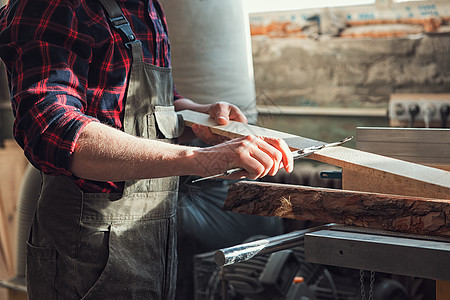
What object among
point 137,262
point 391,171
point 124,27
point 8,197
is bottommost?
point 8,197

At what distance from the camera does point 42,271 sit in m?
1.36

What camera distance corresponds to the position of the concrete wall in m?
2.59

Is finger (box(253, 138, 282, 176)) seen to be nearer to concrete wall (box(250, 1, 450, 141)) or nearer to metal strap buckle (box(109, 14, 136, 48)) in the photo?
metal strap buckle (box(109, 14, 136, 48))

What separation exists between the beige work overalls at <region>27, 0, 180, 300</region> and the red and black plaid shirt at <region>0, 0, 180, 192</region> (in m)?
0.05

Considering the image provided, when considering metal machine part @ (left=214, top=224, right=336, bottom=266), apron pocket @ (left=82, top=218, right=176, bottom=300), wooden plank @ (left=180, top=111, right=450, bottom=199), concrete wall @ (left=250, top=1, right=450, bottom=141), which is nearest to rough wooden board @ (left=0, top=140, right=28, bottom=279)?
concrete wall @ (left=250, top=1, right=450, bottom=141)

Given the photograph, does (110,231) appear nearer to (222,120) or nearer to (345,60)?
(222,120)

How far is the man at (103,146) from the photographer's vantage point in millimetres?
1115

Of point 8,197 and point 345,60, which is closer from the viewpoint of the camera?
point 345,60

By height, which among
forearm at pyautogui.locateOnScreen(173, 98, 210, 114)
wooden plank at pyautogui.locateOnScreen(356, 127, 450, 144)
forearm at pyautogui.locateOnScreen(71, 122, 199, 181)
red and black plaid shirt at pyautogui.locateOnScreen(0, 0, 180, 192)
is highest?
red and black plaid shirt at pyautogui.locateOnScreen(0, 0, 180, 192)

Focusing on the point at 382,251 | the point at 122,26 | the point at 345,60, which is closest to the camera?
the point at 382,251

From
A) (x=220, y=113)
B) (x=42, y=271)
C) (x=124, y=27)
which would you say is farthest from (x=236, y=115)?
(x=42, y=271)

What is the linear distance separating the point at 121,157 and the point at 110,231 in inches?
11.9

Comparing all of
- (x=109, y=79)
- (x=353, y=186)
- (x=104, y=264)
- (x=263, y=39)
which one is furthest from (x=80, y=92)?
(x=263, y=39)

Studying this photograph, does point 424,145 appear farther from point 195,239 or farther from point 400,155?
point 195,239
